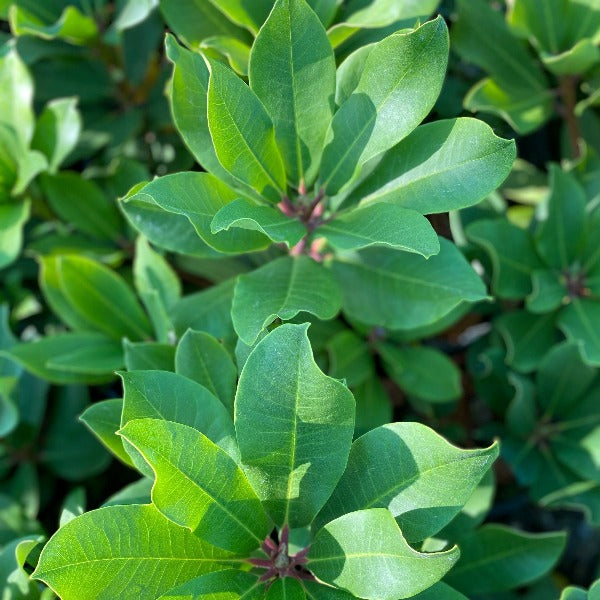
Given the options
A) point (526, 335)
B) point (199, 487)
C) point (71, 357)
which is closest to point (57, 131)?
point (71, 357)

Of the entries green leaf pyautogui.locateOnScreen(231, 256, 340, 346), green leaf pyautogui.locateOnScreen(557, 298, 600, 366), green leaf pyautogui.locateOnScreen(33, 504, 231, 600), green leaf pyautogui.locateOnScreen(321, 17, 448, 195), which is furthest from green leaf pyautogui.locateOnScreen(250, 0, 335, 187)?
green leaf pyautogui.locateOnScreen(557, 298, 600, 366)

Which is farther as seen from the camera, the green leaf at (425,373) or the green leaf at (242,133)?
the green leaf at (425,373)

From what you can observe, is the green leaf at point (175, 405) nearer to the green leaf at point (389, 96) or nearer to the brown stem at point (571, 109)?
the green leaf at point (389, 96)

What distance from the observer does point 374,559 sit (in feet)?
2.50

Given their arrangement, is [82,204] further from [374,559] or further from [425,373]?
[374,559]

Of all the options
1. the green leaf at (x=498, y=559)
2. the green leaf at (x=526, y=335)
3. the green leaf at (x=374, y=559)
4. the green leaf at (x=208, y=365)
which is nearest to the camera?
the green leaf at (x=374, y=559)

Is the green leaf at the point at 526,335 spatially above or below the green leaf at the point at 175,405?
below

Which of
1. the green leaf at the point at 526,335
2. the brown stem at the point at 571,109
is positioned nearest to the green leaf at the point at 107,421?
the green leaf at the point at 526,335

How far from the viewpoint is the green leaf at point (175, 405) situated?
33.1 inches

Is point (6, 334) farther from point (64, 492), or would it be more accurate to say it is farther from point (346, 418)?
point (346, 418)

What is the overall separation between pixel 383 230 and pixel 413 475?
29 centimetres

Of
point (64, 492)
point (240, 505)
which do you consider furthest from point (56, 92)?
point (240, 505)

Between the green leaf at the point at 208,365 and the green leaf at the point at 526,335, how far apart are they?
0.69 metres

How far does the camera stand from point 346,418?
2.58ft
